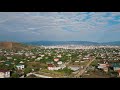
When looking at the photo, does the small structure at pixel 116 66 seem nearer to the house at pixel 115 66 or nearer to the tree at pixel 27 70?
the house at pixel 115 66

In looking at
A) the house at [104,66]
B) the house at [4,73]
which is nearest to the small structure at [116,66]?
the house at [104,66]

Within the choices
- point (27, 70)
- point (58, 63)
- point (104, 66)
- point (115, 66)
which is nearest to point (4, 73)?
point (27, 70)

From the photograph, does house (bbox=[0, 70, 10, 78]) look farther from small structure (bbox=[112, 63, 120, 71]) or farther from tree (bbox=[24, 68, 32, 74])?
small structure (bbox=[112, 63, 120, 71])

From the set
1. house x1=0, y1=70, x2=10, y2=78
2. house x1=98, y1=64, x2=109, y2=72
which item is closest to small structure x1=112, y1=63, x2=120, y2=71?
house x1=98, y1=64, x2=109, y2=72

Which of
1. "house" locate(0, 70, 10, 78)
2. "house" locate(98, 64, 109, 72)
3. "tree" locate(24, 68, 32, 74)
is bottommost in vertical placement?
"house" locate(0, 70, 10, 78)

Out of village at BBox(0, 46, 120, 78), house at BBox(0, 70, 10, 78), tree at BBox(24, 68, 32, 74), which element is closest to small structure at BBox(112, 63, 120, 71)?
village at BBox(0, 46, 120, 78)

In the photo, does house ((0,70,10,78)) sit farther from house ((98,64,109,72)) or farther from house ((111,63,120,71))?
house ((111,63,120,71))

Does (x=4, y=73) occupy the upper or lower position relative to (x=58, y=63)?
lower

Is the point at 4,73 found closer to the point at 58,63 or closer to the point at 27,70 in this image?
the point at 27,70

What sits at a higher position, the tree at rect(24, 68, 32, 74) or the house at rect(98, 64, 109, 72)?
the house at rect(98, 64, 109, 72)
